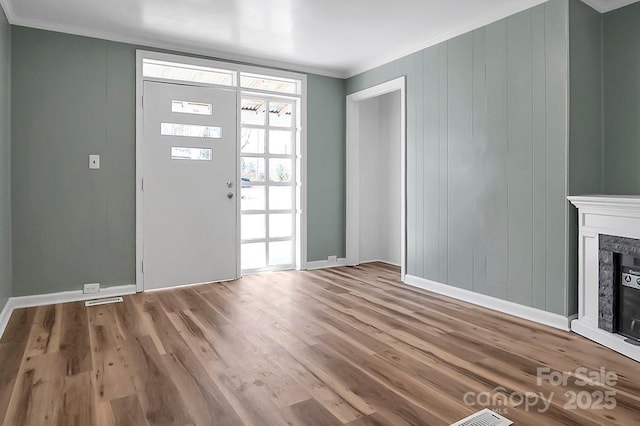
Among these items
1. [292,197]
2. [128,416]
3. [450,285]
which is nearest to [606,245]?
[450,285]

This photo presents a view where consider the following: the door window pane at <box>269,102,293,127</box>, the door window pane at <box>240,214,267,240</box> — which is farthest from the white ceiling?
the door window pane at <box>240,214,267,240</box>

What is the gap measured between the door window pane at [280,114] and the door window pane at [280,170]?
45 cm

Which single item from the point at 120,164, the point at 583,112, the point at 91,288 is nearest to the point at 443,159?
the point at 583,112

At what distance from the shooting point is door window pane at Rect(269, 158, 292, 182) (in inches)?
196

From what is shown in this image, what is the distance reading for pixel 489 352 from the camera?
2.53 meters

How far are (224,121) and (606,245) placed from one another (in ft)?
12.0

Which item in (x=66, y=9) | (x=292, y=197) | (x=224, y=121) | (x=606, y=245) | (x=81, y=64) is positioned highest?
(x=66, y=9)

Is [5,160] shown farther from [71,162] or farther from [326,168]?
[326,168]

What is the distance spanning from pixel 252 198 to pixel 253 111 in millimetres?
1045

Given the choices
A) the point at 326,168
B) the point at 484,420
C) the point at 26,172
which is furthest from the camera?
the point at 326,168

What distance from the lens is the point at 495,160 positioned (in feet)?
11.2

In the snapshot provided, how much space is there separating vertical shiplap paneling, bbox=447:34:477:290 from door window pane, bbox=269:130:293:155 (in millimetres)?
2073

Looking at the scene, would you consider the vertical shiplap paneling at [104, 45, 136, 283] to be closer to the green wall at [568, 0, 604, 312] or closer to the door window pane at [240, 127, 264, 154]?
the door window pane at [240, 127, 264, 154]

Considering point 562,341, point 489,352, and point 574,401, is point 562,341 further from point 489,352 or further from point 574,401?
point 574,401
